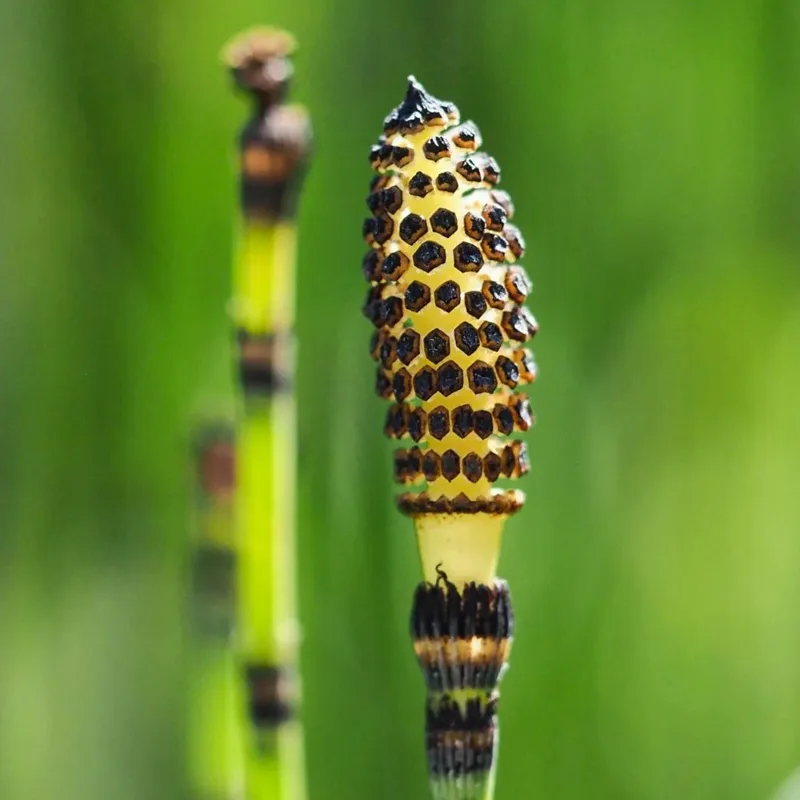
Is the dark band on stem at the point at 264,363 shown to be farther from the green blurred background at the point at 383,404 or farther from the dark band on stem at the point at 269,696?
the green blurred background at the point at 383,404

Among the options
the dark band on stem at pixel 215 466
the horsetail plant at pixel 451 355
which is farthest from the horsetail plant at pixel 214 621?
the horsetail plant at pixel 451 355

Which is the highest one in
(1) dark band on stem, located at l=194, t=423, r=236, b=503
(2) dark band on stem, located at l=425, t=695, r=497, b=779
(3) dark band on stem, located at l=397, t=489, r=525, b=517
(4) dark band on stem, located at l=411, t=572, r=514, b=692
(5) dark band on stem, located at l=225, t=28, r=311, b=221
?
(5) dark band on stem, located at l=225, t=28, r=311, b=221

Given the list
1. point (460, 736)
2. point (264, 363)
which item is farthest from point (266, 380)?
point (460, 736)

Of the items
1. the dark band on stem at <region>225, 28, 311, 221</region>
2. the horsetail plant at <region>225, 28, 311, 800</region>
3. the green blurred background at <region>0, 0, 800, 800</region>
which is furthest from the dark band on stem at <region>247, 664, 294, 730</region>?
the green blurred background at <region>0, 0, 800, 800</region>

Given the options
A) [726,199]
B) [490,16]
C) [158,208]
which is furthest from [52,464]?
[726,199]

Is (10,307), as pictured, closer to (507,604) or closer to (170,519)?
(170,519)

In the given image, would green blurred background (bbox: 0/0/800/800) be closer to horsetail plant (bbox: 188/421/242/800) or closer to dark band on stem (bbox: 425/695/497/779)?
horsetail plant (bbox: 188/421/242/800)

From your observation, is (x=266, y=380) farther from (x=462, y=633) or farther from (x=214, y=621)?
(x=214, y=621)
